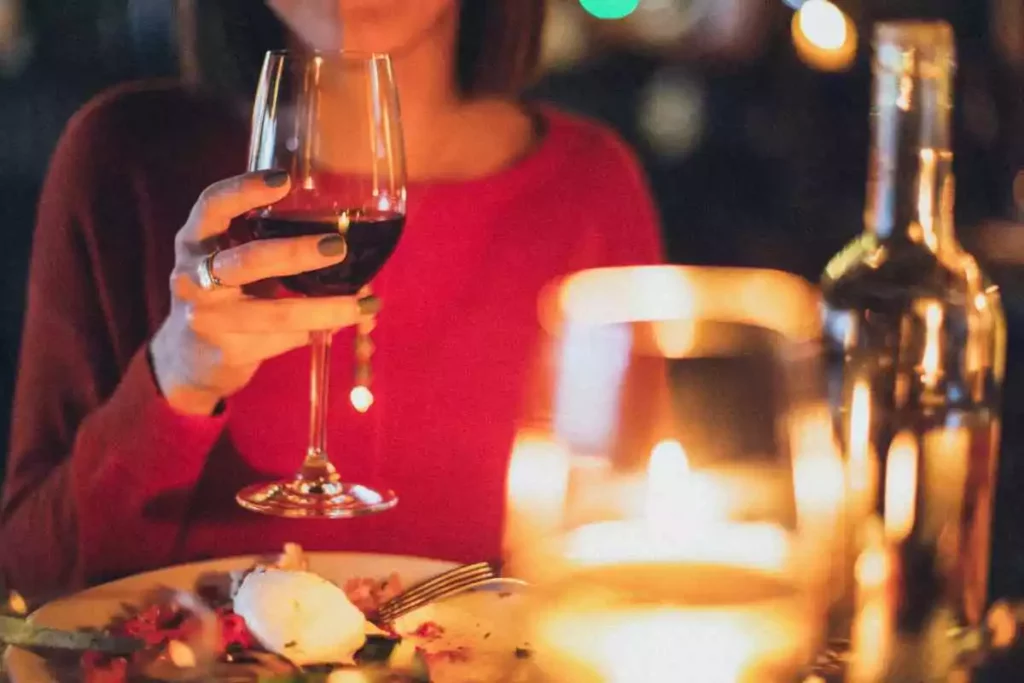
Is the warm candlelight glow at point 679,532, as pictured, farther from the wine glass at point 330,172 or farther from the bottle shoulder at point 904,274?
the wine glass at point 330,172

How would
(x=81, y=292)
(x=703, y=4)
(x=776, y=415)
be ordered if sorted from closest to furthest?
(x=776, y=415), (x=81, y=292), (x=703, y=4)

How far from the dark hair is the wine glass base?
1.53 ft

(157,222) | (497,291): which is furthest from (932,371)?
(157,222)

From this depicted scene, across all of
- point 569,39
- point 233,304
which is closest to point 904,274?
point 233,304

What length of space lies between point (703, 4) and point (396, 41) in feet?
5.53

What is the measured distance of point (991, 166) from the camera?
1865 millimetres

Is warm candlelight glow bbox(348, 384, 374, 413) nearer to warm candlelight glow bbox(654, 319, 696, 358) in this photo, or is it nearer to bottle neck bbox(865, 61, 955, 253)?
bottle neck bbox(865, 61, 955, 253)

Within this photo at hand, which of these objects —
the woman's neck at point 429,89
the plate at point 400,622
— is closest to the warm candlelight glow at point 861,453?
the plate at point 400,622

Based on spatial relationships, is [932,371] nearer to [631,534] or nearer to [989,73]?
[631,534]

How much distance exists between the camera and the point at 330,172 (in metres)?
0.69

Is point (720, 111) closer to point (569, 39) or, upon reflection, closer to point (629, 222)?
point (569, 39)

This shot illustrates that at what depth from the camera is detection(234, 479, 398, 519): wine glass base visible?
0.66 meters

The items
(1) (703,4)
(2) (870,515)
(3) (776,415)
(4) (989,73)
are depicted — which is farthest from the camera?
(1) (703,4)

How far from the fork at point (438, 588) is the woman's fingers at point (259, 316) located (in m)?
0.17
